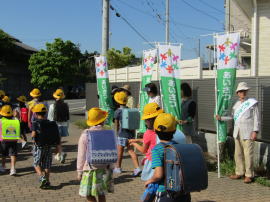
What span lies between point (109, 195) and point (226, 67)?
133 inches

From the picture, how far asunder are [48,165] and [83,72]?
35.0 m

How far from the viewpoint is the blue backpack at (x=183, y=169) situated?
3189mm

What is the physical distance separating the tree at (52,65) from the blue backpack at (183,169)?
2733 centimetres

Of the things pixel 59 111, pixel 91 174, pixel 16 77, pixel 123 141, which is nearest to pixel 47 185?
pixel 123 141

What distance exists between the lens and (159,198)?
3.46 metres

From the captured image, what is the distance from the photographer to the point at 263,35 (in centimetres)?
1096

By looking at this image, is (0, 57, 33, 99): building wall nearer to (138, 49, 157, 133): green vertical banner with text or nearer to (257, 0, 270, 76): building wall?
(138, 49, 157, 133): green vertical banner with text

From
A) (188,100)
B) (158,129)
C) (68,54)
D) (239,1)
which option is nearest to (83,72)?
(68,54)

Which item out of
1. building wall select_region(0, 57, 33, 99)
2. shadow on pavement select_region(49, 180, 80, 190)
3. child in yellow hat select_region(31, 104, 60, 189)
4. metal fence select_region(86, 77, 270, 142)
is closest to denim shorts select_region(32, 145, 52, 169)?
child in yellow hat select_region(31, 104, 60, 189)

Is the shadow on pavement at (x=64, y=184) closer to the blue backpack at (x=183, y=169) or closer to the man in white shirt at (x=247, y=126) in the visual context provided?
the man in white shirt at (x=247, y=126)

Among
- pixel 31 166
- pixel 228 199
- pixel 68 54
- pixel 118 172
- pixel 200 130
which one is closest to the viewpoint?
pixel 228 199

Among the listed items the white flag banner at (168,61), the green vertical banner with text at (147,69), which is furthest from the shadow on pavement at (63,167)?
the white flag banner at (168,61)

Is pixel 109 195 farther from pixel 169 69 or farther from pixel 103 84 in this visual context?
pixel 103 84

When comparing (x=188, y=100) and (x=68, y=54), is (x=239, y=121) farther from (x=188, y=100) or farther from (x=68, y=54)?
(x=68, y=54)
